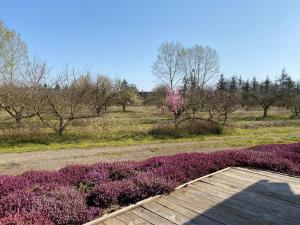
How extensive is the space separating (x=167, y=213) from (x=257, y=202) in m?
1.83

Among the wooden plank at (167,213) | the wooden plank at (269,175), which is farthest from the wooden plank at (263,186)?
the wooden plank at (167,213)

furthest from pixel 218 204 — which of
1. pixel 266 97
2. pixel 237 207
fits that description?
pixel 266 97

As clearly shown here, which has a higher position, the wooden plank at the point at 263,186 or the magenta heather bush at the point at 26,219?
the magenta heather bush at the point at 26,219

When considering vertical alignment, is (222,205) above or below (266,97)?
below

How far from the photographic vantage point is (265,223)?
166 inches

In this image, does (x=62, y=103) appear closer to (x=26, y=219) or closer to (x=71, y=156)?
(x=71, y=156)

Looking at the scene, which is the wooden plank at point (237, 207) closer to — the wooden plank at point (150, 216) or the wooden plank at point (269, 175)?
the wooden plank at point (150, 216)

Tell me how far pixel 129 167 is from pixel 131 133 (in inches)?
497

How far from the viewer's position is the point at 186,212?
15.0 feet

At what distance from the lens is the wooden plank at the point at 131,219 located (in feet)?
13.7

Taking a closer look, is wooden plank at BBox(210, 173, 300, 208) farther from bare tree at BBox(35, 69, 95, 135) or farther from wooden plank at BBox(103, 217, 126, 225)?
bare tree at BBox(35, 69, 95, 135)

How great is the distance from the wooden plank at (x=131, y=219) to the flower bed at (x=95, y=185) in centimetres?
40

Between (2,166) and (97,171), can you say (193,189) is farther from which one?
(2,166)

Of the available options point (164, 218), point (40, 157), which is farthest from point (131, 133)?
point (164, 218)
